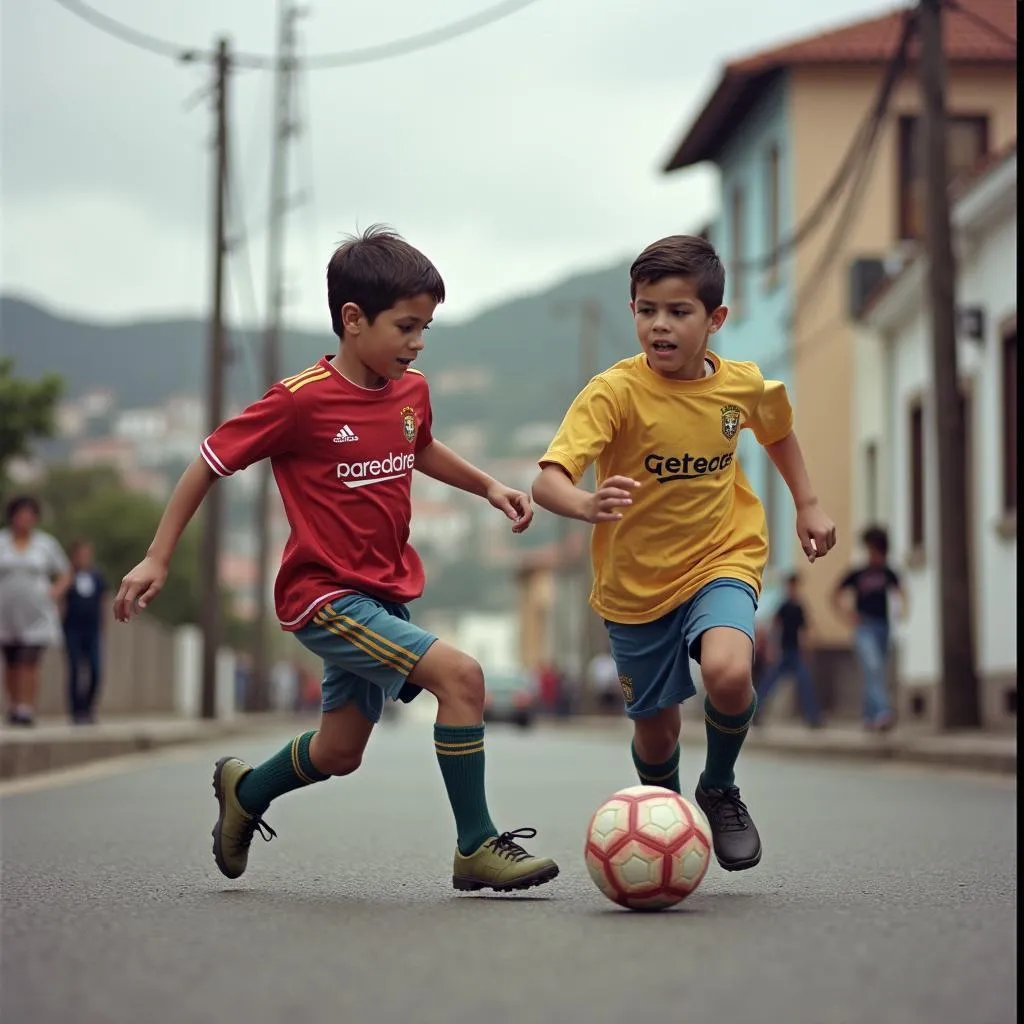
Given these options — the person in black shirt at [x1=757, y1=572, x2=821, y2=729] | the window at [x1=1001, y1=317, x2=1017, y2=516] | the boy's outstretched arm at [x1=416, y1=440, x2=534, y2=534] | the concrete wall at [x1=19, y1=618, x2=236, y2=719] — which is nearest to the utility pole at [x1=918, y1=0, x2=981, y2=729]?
the window at [x1=1001, y1=317, x2=1017, y2=516]

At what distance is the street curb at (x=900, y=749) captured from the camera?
14.7 meters

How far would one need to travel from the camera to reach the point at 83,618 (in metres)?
18.8

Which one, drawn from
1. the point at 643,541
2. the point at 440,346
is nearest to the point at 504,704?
the point at 643,541

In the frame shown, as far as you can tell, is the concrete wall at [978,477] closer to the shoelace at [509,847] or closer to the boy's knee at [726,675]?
the boy's knee at [726,675]

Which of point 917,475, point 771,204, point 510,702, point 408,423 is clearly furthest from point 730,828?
point 510,702

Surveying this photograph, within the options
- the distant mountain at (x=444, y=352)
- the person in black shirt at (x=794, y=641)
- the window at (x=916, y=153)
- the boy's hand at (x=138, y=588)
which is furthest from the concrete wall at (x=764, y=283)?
the boy's hand at (x=138, y=588)

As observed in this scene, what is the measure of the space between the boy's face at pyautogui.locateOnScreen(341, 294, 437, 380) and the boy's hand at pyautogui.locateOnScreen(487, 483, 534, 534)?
1.55 feet

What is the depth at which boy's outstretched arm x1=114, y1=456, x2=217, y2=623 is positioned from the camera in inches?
233

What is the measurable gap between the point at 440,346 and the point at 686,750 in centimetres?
→ 12405

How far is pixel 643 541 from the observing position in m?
6.46

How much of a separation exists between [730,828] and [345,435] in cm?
165

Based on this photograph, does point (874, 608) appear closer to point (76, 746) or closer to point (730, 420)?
point (76, 746)

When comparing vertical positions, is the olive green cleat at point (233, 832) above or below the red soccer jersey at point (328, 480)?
below

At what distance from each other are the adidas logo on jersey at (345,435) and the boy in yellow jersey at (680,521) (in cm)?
58
